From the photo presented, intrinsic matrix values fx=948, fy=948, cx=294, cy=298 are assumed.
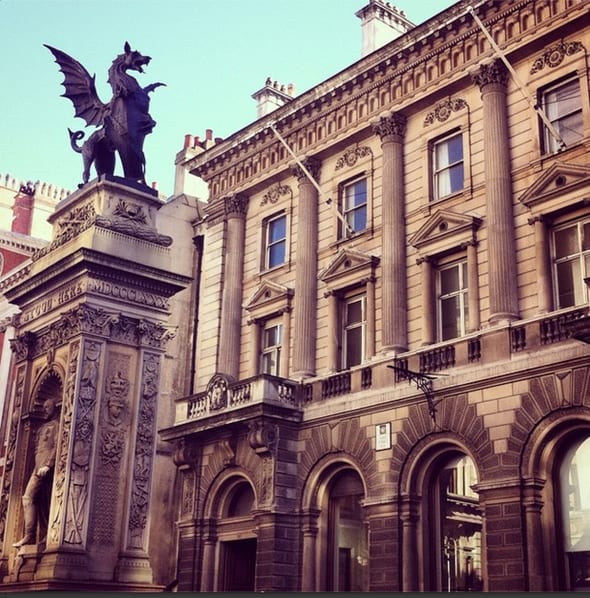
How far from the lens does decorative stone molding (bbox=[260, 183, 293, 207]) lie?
94.1 ft

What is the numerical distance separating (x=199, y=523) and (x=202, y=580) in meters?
1.59

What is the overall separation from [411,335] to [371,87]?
7.31 m

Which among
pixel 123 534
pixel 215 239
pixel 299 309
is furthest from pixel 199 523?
pixel 123 534

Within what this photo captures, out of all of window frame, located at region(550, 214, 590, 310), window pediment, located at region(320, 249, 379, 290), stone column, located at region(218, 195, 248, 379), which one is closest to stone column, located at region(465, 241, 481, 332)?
window frame, located at region(550, 214, 590, 310)

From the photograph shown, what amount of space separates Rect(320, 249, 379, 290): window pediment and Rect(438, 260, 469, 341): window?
216cm

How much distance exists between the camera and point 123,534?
48.9ft

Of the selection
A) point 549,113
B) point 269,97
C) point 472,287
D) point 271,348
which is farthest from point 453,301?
point 269,97

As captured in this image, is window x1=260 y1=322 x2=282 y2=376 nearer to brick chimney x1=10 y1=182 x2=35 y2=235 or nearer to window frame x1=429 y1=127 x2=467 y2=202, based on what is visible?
window frame x1=429 y1=127 x2=467 y2=202

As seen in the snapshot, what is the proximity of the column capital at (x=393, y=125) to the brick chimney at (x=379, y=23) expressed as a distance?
479cm

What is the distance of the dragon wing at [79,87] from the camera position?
1745 centimetres

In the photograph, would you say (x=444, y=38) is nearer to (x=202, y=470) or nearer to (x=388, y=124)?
(x=388, y=124)

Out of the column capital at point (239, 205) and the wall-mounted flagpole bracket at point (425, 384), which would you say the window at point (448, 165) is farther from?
the column capital at point (239, 205)

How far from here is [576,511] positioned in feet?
61.2

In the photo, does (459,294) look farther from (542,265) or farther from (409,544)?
(409,544)
